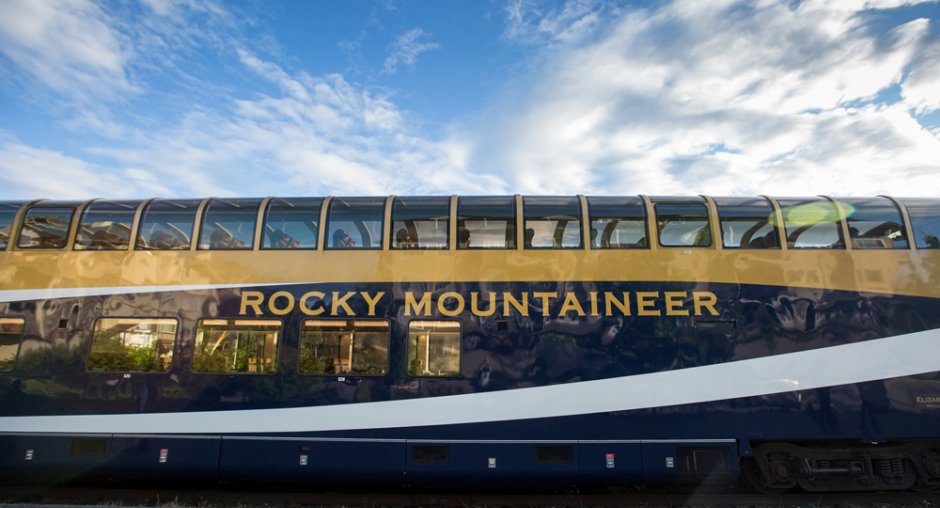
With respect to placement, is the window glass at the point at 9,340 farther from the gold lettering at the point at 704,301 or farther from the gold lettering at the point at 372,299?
the gold lettering at the point at 704,301

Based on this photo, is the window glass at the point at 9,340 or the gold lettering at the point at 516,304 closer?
the gold lettering at the point at 516,304

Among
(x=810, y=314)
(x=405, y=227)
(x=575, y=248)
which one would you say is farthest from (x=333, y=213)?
(x=810, y=314)

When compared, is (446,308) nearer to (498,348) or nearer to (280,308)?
(498,348)

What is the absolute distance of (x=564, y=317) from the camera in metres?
7.22

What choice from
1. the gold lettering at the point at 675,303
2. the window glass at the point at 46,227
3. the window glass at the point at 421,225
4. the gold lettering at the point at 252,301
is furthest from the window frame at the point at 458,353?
the window glass at the point at 46,227

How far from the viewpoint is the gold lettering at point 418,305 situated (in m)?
7.23

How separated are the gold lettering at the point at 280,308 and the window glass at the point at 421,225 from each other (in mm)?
1804

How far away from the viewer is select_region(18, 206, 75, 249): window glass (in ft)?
25.7

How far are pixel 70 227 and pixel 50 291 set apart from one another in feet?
3.55

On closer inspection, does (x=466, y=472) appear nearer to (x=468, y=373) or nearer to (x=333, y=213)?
(x=468, y=373)

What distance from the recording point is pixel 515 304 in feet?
23.8

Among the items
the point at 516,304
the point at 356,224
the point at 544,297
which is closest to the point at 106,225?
the point at 356,224

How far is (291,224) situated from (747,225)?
23.9 feet

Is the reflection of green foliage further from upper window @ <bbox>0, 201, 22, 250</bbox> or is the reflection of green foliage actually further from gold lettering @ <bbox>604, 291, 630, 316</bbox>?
gold lettering @ <bbox>604, 291, 630, 316</bbox>
